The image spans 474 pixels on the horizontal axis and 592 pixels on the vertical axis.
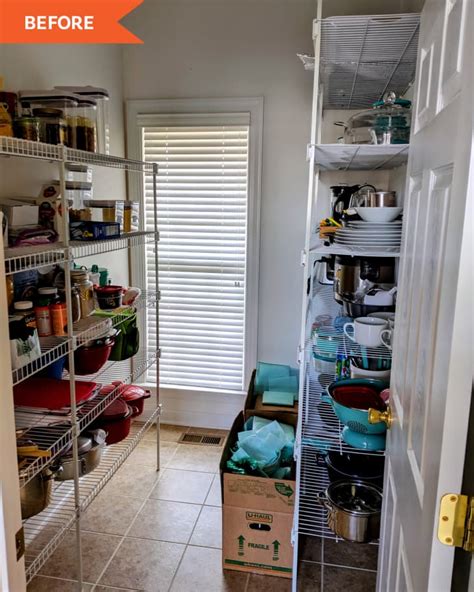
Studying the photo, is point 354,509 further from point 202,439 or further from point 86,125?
point 86,125

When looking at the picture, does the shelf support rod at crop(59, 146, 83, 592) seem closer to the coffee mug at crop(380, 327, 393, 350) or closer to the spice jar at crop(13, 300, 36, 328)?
the spice jar at crop(13, 300, 36, 328)

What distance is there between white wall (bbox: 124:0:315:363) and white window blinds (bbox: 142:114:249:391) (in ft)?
0.52

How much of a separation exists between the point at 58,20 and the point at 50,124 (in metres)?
0.71

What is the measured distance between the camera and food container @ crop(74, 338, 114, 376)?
6.93ft

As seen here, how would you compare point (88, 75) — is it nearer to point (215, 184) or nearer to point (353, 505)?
point (215, 184)

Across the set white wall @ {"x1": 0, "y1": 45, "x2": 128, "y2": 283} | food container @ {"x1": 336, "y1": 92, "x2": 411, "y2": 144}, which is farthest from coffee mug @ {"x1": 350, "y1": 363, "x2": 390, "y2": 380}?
white wall @ {"x1": 0, "y1": 45, "x2": 128, "y2": 283}

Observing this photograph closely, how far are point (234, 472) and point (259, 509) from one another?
18cm

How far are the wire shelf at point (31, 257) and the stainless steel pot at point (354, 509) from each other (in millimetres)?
1373

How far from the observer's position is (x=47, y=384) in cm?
205

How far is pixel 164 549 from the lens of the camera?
2152 mm

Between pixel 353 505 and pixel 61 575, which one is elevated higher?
pixel 353 505

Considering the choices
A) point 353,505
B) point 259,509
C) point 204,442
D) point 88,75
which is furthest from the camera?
point 204,442

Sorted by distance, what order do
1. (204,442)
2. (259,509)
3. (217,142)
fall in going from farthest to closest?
(204,442)
(217,142)
(259,509)

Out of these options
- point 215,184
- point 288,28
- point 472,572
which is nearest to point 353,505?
point 472,572
